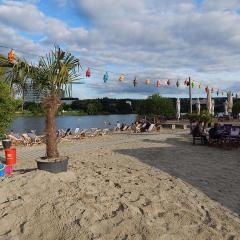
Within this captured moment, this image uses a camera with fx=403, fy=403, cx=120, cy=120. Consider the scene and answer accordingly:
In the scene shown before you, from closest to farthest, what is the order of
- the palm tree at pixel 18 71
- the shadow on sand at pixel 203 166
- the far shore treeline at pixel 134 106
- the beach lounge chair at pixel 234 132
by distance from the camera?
the shadow on sand at pixel 203 166 < the palm tree at pixel 18 71 < the far shore treeline at pixel 134 106 < the beach lounge chair at pixel 234 132

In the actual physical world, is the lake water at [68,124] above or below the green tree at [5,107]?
below

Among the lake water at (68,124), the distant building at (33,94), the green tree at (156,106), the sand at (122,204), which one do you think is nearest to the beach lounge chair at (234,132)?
the sand at (122,204)

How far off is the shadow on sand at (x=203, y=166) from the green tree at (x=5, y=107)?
4.58 m

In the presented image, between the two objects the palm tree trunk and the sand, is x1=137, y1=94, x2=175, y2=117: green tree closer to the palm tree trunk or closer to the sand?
the sand

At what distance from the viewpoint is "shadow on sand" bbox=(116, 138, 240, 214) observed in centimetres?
766

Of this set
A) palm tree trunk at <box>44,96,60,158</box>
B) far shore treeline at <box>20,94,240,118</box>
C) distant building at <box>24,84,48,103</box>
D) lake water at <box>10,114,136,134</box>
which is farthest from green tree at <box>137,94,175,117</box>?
palm tree trunk at <box>44,96,60,158</box>

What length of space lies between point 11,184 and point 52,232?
2.14 metres

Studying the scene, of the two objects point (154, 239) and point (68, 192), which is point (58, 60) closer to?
point (68, 192)

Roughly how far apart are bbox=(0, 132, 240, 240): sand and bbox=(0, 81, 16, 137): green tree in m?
6.35

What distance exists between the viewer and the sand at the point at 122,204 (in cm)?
541

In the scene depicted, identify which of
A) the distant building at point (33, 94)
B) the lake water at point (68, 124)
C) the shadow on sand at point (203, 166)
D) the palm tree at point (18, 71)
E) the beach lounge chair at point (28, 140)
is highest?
the palm tree at point (18, 71)

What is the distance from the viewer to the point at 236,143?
15102 mm

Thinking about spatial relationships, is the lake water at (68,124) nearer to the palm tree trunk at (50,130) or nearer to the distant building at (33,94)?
the distant building at (33,94)

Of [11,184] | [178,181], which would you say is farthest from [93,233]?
[178,181]
